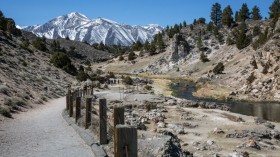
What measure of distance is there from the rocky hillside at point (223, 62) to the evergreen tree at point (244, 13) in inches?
255

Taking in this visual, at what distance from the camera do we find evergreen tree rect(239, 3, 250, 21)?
152625 millimetres

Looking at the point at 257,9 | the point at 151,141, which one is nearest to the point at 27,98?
the point at 151,141

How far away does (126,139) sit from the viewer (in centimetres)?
925

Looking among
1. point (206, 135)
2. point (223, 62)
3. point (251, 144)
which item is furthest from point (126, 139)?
point (223, 62)

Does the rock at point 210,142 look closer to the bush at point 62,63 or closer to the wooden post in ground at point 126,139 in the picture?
the wooden post in ground at point 126,139

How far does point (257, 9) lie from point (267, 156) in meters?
144

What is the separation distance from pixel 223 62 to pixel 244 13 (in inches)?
2003

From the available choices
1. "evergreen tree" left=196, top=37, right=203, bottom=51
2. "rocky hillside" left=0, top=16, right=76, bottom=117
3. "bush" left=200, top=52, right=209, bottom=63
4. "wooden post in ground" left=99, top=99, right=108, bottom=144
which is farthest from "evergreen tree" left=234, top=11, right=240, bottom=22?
"wooden post in ground" left=99, top=99, right=108, bottom=144

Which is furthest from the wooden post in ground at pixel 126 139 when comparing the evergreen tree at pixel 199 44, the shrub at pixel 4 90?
the evergreen tree at pixel 199 44

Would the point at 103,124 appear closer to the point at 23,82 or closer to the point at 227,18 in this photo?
the point at 23,82

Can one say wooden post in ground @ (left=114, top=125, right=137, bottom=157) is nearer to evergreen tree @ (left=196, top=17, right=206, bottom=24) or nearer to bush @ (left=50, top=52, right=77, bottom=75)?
bush @ (left=50, top=52, right=77, bottom=75)

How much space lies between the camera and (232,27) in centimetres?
14650

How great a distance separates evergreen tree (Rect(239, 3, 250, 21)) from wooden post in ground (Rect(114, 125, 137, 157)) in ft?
491

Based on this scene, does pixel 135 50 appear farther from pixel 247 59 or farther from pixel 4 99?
pixel 4 99
